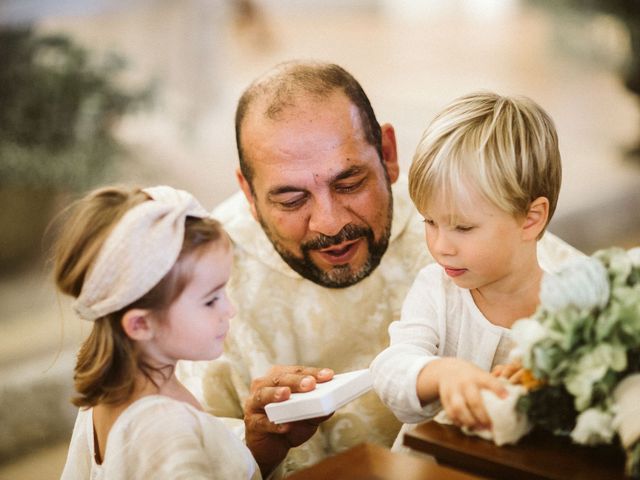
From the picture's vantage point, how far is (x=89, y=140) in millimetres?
3955

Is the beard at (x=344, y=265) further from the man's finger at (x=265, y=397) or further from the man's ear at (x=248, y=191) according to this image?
the man's finger at (x=265, y=397)

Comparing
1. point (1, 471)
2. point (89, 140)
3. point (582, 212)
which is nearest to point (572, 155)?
point (582, 212)

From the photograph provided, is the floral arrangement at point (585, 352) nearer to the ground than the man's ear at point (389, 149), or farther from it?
nearer to the ground

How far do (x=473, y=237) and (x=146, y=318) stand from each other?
1.82ft

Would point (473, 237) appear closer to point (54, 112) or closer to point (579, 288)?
point (579, 288)

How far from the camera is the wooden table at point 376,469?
1217mm

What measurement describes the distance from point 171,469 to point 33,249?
3.00 m

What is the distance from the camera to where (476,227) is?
1.42 meters

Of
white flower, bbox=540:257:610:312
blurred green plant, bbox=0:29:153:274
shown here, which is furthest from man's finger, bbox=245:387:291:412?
blurred green plant, bbox=0:29:153:274

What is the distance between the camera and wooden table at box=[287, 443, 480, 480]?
3.99 feet

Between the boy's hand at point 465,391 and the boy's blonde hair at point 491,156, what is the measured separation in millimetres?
287

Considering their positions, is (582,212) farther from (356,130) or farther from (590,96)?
(356,130)

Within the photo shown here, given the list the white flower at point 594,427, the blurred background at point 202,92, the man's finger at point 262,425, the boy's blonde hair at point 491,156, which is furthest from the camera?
the blurred background at point 202,92

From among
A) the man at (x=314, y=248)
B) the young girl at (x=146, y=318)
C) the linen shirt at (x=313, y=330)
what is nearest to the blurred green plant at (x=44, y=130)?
the man at (x=314, y=248)
